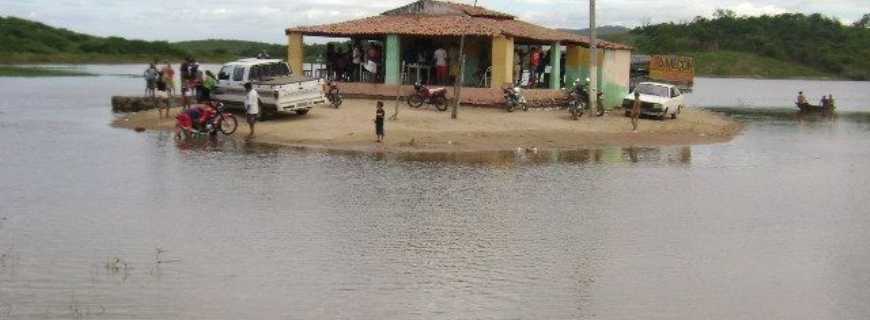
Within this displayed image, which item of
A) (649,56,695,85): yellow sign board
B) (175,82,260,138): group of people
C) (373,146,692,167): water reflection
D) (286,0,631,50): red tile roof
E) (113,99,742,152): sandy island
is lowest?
(373,146,692,167): water reflection

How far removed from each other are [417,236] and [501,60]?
71.1 ft

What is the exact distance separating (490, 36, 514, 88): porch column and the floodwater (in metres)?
10.5

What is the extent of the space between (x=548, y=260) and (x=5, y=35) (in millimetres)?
96386

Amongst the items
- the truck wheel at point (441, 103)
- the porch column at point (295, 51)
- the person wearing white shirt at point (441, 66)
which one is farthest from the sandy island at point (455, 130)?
the porch column at point (295, 51)

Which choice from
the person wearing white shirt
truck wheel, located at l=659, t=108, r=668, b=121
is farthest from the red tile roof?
truck wheel, located at l=659, t=108, r=668, b=121

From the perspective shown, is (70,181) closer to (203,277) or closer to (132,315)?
(203,277)

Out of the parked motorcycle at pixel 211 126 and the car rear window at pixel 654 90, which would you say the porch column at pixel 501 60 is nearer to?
the car rear window at pixel 654 90

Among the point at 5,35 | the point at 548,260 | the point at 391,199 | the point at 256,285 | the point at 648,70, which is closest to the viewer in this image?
the point at 256,285

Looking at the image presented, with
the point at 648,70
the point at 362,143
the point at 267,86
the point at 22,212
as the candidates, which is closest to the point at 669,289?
the point at 22,212

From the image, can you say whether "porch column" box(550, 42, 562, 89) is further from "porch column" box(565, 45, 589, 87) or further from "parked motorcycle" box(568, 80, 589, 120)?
"parked motorcycle" box(568, 80, 589, 120)

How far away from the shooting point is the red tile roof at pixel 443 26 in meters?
34.9

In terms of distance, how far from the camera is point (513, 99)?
1312 inches

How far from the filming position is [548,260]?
479 inches

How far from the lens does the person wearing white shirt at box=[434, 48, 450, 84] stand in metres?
35.1
